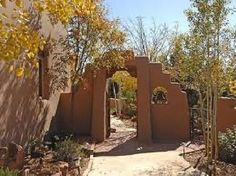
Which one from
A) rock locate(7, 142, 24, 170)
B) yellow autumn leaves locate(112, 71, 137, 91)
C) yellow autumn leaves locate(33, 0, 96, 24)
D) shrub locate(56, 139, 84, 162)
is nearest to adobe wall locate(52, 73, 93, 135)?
shrub locate(56, 139, 84, 162)

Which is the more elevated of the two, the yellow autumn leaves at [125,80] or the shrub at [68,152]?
the yellow autumn leaves at [125,80]

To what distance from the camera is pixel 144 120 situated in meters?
17.2

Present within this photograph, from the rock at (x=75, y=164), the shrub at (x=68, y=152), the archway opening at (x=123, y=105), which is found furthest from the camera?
the archway opening at (x=123, y=105)

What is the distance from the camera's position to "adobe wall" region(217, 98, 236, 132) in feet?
52.9

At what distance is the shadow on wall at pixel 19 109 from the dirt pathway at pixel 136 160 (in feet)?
7.95

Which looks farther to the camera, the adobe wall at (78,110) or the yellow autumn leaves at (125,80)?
the yellow autumn leaves at (125,80)

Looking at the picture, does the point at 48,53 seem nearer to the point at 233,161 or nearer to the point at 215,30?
the point at 215,30

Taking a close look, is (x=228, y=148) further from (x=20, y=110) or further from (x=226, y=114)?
(x=20, y=110)

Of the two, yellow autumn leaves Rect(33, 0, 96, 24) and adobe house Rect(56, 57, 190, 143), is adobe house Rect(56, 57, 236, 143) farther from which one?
yellow autumn leaves Rect(33, 0, 96, 24)

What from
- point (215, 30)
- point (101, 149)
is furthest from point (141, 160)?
point (215, 30)

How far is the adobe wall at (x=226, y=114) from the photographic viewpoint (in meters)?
16.1

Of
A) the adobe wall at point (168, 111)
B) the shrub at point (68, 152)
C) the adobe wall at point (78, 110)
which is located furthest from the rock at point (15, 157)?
the adobe wall at point (168, 111)

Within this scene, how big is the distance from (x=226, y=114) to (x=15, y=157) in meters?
9.09

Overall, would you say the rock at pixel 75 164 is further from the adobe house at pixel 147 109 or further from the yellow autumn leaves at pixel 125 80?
the yellow autumn leaves at pixel 125 80
